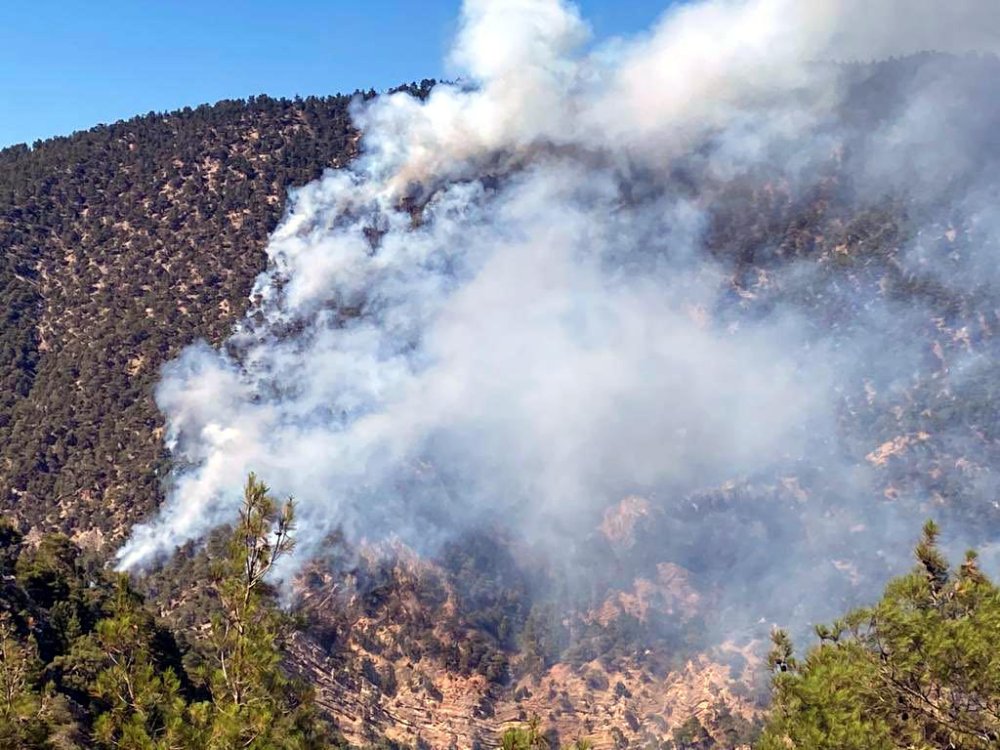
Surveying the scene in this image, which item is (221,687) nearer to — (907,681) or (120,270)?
(907,681)

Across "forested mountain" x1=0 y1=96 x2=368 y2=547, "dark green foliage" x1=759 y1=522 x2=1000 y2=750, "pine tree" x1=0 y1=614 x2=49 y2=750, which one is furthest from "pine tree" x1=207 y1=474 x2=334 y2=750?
"forested mountain" x1=0 y1=96 x2=368 y2=547

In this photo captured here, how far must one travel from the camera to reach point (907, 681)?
498 inches

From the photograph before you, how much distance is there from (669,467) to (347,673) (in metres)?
21.7

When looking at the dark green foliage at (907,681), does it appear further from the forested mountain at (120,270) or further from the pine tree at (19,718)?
the forested mountain at (120,270)

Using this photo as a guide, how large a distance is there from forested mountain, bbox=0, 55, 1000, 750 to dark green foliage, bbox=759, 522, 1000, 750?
71 millimetres

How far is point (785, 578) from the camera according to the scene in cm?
4219

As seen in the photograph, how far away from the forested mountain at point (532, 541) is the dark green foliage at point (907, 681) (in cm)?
7

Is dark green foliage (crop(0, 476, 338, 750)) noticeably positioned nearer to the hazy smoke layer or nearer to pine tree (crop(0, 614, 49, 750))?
pine tree (crop(0, 614, 49, 750))

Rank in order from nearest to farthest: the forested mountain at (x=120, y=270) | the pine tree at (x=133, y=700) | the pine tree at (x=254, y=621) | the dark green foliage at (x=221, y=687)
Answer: the pine tree at (x=133, y=700) → the dark green foliage at (x=221, y=687) → the pine tree at (x=254, y=621) → the forested mountain at (x=120, y=270)

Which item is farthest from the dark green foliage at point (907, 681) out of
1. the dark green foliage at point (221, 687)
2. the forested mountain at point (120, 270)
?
the forested mountain at point (120, 270)

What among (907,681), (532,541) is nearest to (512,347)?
(532,541)

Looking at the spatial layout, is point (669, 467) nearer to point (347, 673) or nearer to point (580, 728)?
point (580, 728)

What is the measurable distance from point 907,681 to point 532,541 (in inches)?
1305

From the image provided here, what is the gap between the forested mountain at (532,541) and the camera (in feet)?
103
